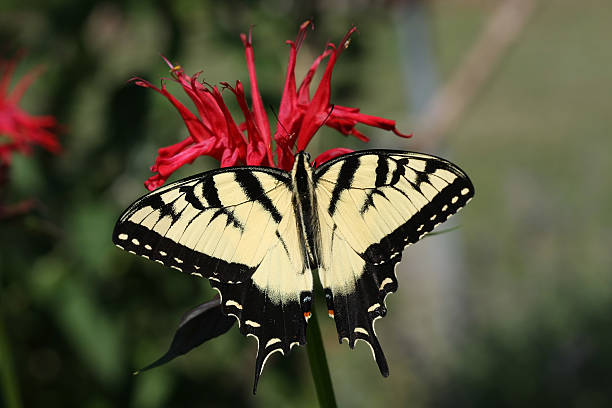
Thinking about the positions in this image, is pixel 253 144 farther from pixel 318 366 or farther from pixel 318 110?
pixel 318 366

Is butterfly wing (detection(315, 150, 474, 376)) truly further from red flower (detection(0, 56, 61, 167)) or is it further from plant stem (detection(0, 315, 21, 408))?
red flower (detection(0, 56, 61, 167))

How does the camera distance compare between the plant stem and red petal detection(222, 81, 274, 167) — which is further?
the plant stem

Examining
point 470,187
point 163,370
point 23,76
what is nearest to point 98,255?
point 163,370

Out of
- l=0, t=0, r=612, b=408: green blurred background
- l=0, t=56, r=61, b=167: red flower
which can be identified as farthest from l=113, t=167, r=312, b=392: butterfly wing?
l=0, t=56, r=61, b=167: red flower

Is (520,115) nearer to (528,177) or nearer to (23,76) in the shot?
(528,177)

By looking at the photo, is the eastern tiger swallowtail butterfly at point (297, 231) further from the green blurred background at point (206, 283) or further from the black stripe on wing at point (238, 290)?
the green blurred background at point (206, 283)

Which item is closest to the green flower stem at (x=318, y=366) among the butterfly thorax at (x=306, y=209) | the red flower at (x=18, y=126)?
the butterfly thorax at (x=306, y=209)
